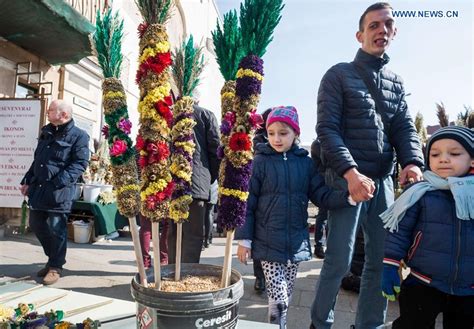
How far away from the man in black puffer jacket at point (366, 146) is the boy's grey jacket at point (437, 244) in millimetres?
269

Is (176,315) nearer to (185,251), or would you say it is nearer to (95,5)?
(185,251)

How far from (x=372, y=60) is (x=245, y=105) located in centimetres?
117

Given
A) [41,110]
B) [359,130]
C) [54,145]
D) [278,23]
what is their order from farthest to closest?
[41,110] < [54,145] < [359,130] < [278,23]

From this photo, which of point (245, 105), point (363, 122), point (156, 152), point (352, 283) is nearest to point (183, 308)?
point (156, 152)

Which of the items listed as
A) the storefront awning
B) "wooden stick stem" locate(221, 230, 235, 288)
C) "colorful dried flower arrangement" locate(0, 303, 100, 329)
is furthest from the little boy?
the storefront awning

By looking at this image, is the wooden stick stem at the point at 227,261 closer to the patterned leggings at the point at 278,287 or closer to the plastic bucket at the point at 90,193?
the patterned leggings at the point at 278,287

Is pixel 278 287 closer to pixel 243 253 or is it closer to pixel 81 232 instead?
pixel 243 253

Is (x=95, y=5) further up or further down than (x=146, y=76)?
further up

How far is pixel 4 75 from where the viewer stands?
568 cm

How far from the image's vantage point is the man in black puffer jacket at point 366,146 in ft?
6.54

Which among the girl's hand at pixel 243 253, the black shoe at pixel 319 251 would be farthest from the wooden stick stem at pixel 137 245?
the black shoe at pixel 319 251

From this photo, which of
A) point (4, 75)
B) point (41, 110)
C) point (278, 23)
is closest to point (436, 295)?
point (278, 23)

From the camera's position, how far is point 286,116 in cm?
221

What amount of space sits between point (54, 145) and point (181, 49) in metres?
2.38
